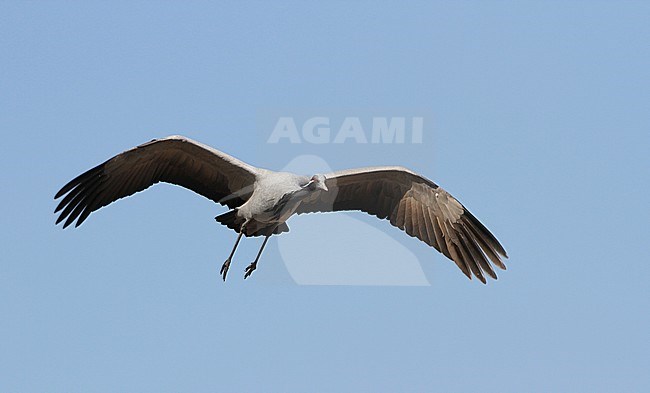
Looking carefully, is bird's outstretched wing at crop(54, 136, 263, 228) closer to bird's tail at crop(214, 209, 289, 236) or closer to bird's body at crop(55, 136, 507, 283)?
bird's body at crop(55, 136, 507, 283)

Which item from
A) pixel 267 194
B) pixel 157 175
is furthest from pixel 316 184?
pixel 157 175

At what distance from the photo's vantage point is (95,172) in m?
16.3

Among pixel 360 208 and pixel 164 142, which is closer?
pixel 164 142

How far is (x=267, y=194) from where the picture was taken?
15688 mm

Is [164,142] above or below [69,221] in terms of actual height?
above

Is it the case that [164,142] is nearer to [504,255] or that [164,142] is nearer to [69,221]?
[69,221]

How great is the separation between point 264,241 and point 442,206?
2.63 m

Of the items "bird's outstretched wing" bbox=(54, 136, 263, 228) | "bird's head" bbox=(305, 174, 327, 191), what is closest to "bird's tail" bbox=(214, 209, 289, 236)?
"bird's outstretched wing" bbox=(54, 136, 263, 228)

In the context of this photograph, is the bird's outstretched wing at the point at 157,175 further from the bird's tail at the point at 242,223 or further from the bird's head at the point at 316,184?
the bird's head at the point at 316,184

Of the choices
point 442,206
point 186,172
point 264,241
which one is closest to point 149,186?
point 186,172

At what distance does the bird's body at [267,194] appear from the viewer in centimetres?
→ 1619

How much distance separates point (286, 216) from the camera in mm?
15945

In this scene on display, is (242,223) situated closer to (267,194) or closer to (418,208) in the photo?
(267,194)

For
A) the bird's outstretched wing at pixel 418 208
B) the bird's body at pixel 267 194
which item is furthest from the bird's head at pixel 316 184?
the bird's outstretched wing at pixel 418 208
